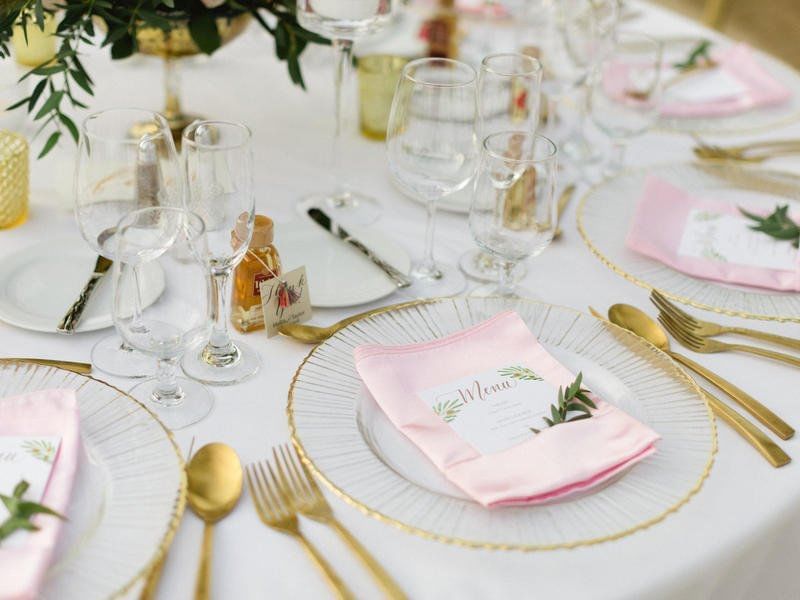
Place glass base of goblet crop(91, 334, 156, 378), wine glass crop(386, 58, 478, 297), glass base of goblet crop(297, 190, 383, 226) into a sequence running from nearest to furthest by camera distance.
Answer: glass base of goblet crop(91, 334, 156, 378), wine glass crop(386, 58, 478, 297), glass base of goblet crop(297, 190, 383, 226)

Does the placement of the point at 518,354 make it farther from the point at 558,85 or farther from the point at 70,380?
the point at 558,85

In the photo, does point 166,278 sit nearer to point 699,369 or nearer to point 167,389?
point 167,389

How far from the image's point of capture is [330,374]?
1.03m

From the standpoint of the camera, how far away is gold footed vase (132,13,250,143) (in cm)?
152

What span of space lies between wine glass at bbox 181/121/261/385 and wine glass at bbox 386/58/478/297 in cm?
24

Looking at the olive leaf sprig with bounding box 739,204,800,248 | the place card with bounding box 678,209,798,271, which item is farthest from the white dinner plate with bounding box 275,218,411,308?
the olive leaf sprig with bounding box 739,204,800,248

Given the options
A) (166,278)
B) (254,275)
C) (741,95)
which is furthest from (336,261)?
(741,95)

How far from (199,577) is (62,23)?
82 cm

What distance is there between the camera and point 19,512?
79 centimetres

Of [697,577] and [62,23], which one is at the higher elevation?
[62,23]

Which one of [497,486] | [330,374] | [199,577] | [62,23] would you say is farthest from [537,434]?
[62,23]

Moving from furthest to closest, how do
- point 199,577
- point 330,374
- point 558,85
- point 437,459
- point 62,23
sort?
point 558,85, point 62,23, point 330,374, point 437,459, point 199,577

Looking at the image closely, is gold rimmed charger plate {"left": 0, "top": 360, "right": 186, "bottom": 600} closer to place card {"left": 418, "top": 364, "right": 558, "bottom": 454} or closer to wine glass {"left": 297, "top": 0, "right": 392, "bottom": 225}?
place card {"left": 418, "top": 364, "right": 558, "bottom": 454}

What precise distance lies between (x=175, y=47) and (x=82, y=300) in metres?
0.58
